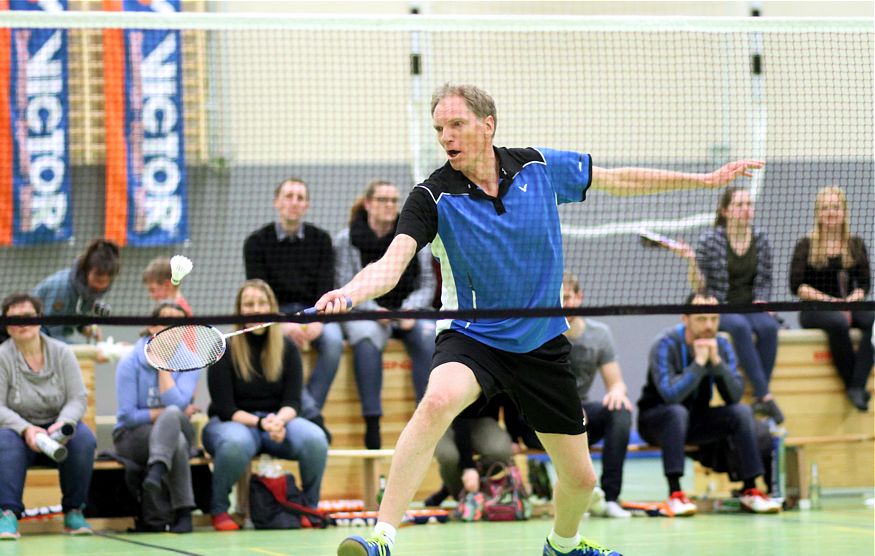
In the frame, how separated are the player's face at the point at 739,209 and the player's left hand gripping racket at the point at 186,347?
4.88m

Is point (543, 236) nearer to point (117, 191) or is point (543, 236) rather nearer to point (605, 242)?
point (605, 242)

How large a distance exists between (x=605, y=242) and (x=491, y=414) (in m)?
4.27

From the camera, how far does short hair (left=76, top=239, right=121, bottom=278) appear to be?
887 centimetres

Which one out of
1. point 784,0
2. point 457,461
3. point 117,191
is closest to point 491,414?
point 457,461

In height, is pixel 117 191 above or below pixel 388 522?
above

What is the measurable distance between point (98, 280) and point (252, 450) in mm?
1710

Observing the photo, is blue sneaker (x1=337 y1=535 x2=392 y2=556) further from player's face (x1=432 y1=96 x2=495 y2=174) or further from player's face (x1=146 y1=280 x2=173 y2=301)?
player's face (x1=146 y1=280 x2=173 y2=301)

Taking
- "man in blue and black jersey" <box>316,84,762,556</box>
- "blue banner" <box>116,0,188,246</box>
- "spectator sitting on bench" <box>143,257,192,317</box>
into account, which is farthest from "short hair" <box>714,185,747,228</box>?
"blue banner" <box>116,0,188,246</box>

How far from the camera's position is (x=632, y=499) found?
9.89 m

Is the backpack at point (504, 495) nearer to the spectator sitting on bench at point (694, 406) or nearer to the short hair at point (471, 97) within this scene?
the spectator sitting on bench at point (694, 406)

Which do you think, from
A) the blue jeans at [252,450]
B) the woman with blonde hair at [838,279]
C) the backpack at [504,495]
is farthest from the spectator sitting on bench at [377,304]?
the woman with blonde hair at [838,279]

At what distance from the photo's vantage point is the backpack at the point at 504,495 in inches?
334

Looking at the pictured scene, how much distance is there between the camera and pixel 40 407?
26.2 feet

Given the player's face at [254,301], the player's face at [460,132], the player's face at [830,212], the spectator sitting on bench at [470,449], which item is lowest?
the spectator sitting on bench at [470,449]
